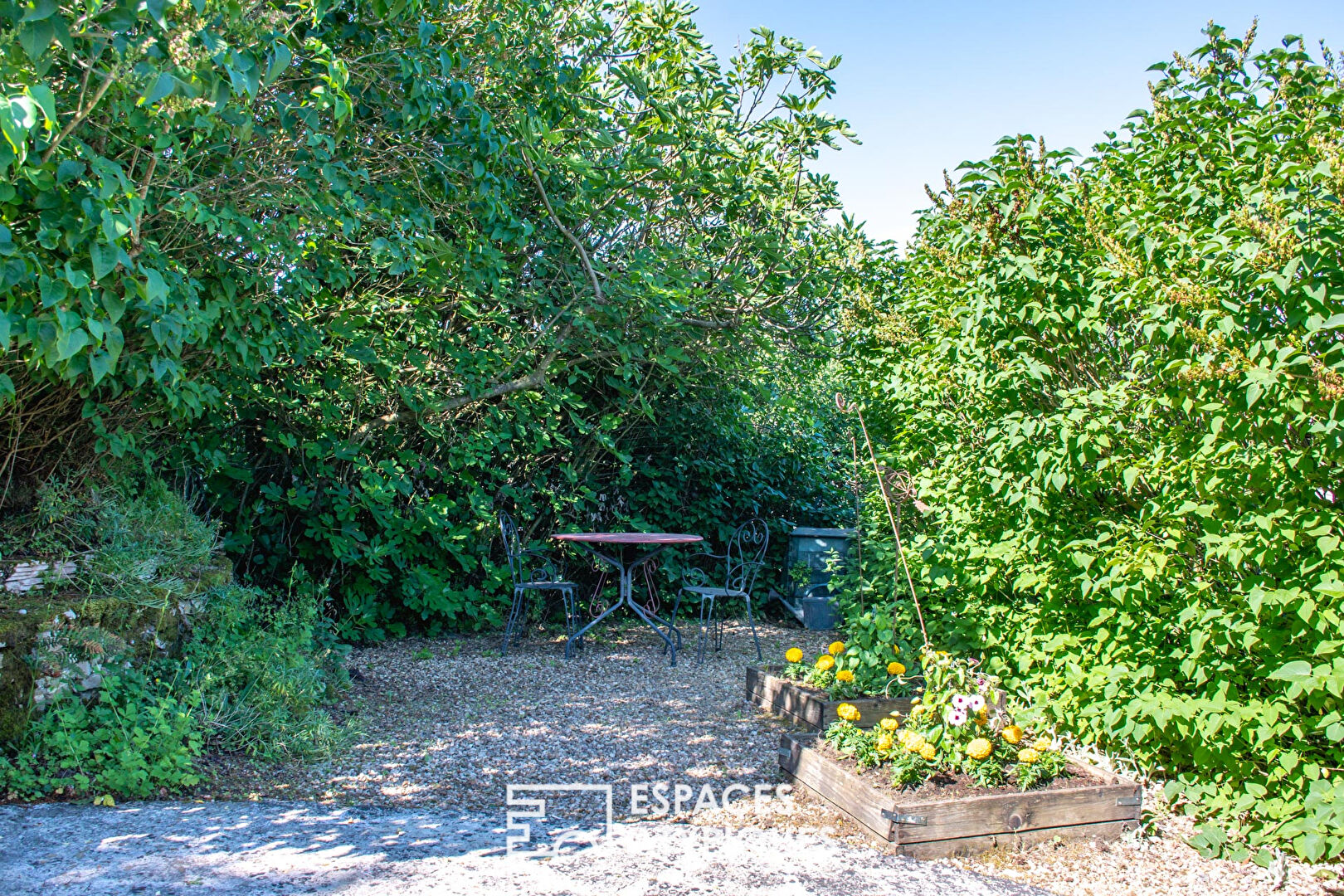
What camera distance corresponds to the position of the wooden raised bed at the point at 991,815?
2555 mm

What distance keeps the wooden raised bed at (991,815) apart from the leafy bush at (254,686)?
212 centimetres

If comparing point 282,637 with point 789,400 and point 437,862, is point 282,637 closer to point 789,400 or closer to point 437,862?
point 437,862

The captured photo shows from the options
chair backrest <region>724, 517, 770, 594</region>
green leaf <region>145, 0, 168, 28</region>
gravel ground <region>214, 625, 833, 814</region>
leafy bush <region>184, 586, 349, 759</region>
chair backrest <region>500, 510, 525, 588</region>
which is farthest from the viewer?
chair backrest <region>724, 517, 770, 594</region>

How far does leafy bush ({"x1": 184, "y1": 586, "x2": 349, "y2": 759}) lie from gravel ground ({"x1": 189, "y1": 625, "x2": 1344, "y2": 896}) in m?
0.14

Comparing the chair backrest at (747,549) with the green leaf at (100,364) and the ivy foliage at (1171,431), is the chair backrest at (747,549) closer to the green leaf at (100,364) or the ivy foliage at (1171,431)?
the ivy foliage at (1171,431)

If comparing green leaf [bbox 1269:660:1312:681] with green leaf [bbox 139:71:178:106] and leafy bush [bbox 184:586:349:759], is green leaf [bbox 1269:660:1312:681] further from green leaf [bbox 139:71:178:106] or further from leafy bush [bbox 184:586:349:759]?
leafy bush [bbox 184:586:349:759]

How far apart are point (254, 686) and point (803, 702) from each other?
236 centimetres

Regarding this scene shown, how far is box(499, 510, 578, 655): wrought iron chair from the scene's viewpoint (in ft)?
18.6

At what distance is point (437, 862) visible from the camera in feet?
7.86

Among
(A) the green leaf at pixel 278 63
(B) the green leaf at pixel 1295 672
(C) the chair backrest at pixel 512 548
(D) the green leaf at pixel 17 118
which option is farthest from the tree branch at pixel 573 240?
(B) the green leaf at pixel 1295 672

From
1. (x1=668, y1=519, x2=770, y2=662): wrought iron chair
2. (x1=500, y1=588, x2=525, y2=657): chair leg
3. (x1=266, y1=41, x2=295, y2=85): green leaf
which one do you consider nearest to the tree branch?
(x1=500, y1=588, x2=525, y2=657): chair leg

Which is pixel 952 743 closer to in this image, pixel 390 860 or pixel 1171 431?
pixel 1171 431

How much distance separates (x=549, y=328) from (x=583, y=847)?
355 cm

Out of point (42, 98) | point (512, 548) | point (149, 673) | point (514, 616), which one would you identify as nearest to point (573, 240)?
point (512, 548)
